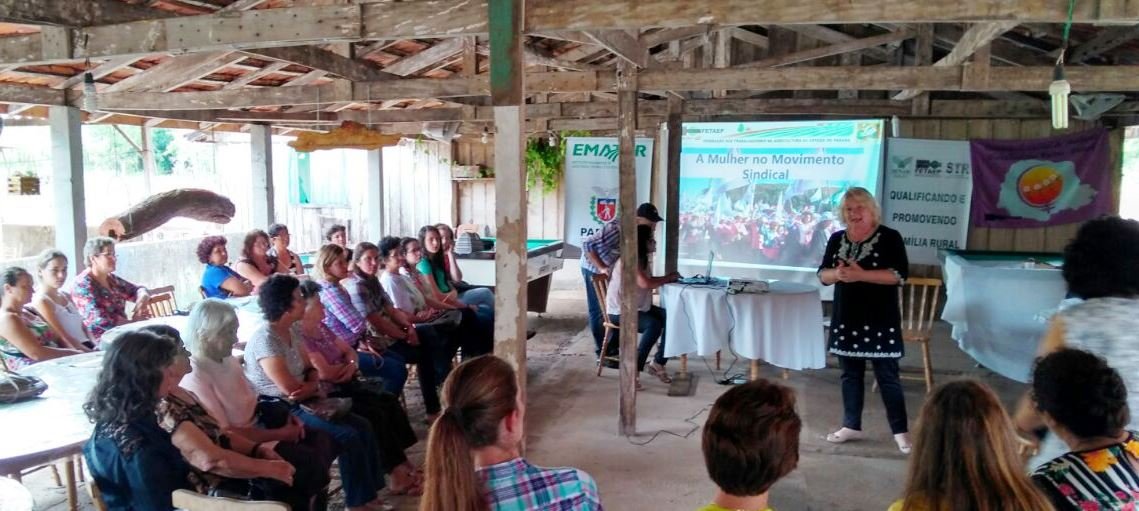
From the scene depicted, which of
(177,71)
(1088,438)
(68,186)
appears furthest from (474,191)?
(1088,438)

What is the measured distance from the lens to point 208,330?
9.30 ft

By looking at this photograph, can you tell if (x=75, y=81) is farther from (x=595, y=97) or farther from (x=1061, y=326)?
(x=1061, y=326)

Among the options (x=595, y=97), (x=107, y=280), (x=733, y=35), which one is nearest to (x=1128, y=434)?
(x=107, y=280)

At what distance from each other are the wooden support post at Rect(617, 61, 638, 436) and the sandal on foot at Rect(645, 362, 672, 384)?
1.17 meters

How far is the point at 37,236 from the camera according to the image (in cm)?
1030

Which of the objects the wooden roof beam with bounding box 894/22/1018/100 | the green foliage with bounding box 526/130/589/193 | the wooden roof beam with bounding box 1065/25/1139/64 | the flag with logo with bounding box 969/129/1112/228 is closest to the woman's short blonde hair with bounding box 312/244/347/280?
the wooden roof beam with bounding box 894/22/1018/100

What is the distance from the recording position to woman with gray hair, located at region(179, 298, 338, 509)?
282 centimetres

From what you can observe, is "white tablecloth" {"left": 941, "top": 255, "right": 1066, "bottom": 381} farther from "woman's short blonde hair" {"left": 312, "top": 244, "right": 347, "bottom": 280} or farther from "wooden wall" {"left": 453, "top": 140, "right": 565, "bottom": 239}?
"wooden wall" {"left": 453, "top": 140, "right": 565, "bottom": 239}

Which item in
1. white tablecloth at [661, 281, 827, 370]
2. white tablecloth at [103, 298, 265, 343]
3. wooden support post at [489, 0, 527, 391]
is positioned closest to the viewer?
wooden support post at [489, 0, 527, 391]

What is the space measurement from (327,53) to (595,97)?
5.46 meters

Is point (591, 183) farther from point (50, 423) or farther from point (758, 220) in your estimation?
point (50, 423)

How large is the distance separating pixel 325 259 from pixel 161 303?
214 cm

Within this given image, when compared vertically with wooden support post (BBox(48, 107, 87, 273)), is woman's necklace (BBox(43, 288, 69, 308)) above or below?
below

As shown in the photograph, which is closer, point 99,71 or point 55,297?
point 55,297
